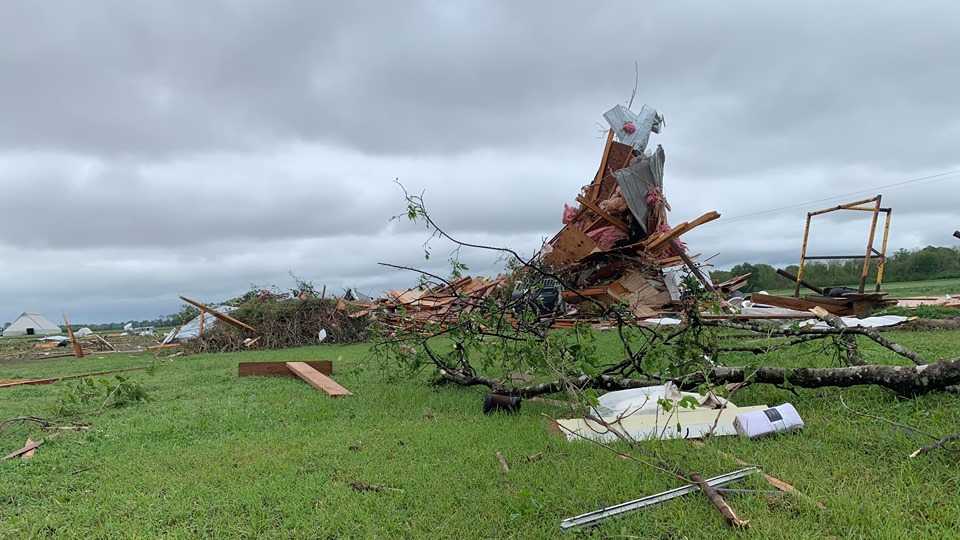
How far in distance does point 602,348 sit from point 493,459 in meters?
4.79

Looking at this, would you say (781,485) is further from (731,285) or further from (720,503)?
(731,285)

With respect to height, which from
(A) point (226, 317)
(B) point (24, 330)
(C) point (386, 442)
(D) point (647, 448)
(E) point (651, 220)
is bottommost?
(B) point (24, 330)

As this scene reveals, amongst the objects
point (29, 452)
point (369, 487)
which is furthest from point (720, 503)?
point (29, 452)

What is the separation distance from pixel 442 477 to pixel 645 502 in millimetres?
979

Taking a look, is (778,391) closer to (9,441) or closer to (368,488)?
(368,488)

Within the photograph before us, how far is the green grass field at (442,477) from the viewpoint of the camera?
211 centimetres

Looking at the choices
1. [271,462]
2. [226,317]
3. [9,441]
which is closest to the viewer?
[271,462]

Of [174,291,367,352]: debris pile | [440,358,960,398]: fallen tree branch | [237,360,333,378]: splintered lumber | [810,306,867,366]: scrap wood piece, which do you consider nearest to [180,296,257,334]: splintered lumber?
[174,291,367,352]: debris pile

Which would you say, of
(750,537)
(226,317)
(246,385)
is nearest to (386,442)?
(750,537)

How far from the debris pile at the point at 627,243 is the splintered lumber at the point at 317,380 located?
15.2 ft

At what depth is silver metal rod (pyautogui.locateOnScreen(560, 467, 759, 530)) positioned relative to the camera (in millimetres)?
2103

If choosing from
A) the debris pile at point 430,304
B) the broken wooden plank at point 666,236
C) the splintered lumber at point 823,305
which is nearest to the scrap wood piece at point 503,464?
the debris pile at point 430,304

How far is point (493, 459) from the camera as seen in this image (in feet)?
9.51

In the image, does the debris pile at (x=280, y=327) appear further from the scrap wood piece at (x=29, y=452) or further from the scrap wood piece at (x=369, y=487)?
the scrap wood piece at (x=369, y=487)
